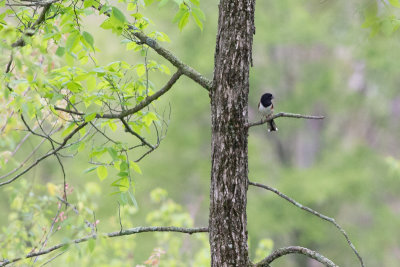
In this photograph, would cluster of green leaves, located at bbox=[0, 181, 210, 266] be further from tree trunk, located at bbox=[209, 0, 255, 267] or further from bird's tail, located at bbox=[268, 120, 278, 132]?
bird's tail, located at bbox=[268, 120, 278, 132]

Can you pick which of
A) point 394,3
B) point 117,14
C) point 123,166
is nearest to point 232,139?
point 123,166

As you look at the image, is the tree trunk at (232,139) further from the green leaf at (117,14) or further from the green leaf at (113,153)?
the green leaf at (117,14)

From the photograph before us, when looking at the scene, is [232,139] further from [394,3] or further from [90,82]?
[394,3]

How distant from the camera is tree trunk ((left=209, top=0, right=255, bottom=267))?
3.29 meters

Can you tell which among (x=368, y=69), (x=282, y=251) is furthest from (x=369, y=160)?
(x=282, y=251)

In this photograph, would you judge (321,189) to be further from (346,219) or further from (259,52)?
(259,52)

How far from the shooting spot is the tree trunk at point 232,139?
3293mm

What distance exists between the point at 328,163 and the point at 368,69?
9.63ft

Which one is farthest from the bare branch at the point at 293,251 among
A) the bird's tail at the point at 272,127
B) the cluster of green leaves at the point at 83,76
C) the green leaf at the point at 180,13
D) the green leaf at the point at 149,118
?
the bird's tail at the point at 272,127

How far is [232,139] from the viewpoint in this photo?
3285 mm

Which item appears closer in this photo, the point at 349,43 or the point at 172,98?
the point at 349,43

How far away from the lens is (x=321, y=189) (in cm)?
1402

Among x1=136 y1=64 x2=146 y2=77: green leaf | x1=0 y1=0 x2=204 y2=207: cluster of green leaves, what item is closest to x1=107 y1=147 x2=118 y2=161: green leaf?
x1=0 y1=0 x2=204 y2=207: cluster of green leaves

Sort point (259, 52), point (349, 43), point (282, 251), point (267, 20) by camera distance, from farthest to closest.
Answer: point (259, 52) → point (267, 20) → point (349, 43) → point (282, 251)
